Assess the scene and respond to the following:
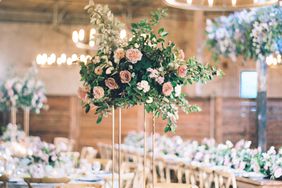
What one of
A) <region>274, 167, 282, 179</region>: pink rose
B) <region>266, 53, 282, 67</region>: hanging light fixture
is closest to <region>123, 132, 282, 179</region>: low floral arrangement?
<region>274, 167, 282, 179</region>: pink rose

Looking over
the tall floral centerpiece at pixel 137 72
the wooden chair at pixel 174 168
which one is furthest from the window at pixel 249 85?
the tall floral centerpiece at pixel 137 72

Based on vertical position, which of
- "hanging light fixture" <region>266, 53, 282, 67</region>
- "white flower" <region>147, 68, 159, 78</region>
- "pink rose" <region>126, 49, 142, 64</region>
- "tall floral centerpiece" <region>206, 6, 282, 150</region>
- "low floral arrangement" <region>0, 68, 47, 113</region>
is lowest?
"low floral arrangement" <region>0, 68, 47, 113</region>

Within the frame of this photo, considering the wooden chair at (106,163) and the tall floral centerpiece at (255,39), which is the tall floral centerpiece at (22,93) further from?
the tall floral centerpiece at (255,39)

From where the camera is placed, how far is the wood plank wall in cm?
1184

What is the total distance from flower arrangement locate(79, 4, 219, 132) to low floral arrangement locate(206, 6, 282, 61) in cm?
371

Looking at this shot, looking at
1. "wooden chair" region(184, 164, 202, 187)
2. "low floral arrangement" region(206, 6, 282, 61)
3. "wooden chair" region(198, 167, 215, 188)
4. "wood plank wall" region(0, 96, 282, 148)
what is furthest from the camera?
"wood plank wall" region(0, 96, 282, 148)

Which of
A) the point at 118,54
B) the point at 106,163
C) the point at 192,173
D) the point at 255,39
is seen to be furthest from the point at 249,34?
the point at 118,54

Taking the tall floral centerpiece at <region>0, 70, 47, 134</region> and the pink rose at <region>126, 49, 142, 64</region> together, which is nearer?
the pink rose at <region>126, 49, 142, 64</region>

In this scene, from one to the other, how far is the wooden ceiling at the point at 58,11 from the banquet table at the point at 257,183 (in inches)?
382

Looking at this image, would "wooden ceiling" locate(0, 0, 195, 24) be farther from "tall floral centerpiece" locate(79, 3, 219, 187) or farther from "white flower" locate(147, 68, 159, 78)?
"white flower" locate(147, 68, 159, 78)

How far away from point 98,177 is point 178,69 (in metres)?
3.02

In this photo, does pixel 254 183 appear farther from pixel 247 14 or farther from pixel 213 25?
pixel 213 25

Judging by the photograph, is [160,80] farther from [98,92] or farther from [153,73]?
[98,92]

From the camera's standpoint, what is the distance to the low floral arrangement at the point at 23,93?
11.3 m
